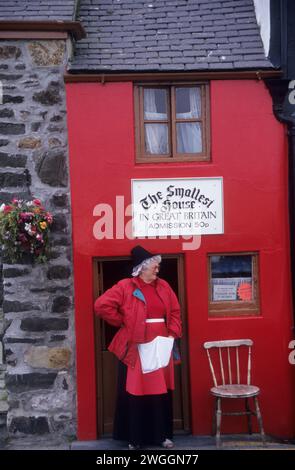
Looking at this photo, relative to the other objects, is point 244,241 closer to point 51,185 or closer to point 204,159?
point 204,159

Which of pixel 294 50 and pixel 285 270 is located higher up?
pixel 294 50

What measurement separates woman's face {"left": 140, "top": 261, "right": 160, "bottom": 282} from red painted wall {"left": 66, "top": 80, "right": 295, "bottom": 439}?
512mm

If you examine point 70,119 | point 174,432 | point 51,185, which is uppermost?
point 70,119

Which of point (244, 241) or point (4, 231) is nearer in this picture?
point (4, 231)

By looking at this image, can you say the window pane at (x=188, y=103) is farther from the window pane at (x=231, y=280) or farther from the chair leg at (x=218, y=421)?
the chair leg at (x=218, y=421)

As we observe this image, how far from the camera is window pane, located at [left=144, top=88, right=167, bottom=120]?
7.34 m

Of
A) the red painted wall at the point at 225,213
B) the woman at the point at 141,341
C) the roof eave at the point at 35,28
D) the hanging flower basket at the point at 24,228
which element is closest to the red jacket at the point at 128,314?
the woman at the point at 141,341

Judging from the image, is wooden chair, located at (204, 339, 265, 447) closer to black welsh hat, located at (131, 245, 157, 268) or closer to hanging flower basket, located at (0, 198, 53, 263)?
black welsh hat, located at (131, 245, 157, 268)

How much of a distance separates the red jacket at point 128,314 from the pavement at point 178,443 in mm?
1069

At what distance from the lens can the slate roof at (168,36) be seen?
7246 millimetres

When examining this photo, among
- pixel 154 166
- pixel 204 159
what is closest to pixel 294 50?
pixel 204 159

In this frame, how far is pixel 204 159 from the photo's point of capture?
24.0ft

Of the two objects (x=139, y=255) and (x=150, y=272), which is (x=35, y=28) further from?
(x=150, y=272)

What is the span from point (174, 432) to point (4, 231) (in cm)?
303
